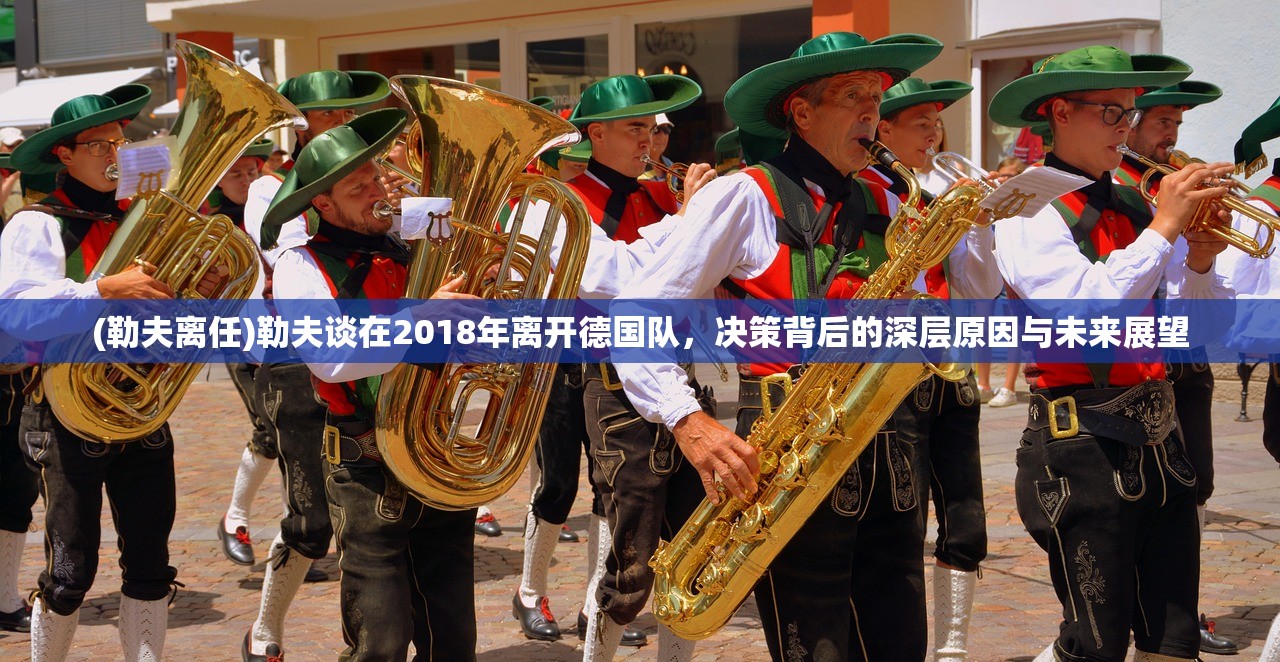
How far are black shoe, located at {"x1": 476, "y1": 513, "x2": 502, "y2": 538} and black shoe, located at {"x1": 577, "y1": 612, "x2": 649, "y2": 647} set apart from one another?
1.94 meters

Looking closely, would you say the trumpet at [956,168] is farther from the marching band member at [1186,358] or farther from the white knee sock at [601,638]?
the white knee sock at [601,638]

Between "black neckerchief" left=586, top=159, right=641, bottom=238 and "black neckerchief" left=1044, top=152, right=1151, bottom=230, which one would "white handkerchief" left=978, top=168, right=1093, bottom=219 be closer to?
"black neckerchief" left=1044, top=152, right=1151, bottom=230

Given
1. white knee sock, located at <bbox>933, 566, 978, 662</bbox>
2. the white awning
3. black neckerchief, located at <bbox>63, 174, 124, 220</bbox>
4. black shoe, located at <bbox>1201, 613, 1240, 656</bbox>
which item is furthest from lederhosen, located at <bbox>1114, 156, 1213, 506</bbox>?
the white awning

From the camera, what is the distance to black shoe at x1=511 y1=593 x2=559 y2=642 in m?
5.94

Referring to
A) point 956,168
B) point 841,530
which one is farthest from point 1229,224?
point 841,530

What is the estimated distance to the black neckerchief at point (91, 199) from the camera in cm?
516

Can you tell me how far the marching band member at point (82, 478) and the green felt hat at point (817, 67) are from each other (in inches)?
85.5

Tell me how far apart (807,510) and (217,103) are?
2.78m

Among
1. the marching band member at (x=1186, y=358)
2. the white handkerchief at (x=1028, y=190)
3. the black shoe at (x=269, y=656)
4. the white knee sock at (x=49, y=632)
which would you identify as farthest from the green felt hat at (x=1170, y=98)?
the white knee sock at (x=49, y=632)

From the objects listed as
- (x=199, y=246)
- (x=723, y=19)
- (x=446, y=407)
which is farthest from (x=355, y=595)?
Result: (x=723, y=19)

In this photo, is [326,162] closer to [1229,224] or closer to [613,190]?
[613,190]

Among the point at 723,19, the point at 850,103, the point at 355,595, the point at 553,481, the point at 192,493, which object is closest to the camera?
the point at 850,103

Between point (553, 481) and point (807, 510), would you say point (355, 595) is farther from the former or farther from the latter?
point (553, 481)

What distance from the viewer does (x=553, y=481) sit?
230 inches
